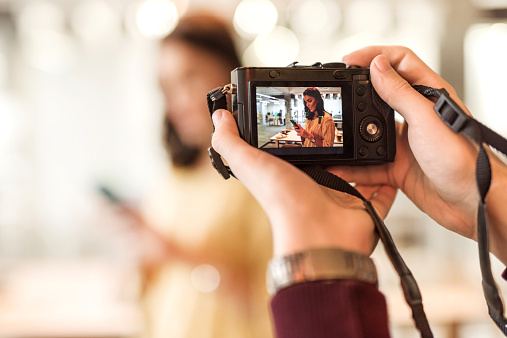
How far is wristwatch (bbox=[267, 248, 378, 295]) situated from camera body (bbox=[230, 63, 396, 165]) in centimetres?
27

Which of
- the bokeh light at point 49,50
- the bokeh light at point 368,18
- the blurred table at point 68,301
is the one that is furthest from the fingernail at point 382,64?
the bokeh light at point 49,50

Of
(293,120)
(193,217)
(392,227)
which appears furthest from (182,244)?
(392,227)

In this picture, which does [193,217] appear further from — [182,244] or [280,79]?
[280,79]

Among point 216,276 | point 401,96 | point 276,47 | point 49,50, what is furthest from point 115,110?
point 401,96

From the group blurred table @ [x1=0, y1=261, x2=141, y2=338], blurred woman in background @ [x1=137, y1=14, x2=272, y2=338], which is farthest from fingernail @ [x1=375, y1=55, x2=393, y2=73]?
blurred table @ [x1=0, y1=261, x2=141, y2=338]

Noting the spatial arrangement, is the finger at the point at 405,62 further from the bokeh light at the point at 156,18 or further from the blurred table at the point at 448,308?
the blurred table at the point at 448,308

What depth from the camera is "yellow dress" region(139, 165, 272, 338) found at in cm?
126

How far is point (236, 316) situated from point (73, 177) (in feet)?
3.24

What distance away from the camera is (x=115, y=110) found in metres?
1.79

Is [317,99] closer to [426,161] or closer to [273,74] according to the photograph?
[273,74]

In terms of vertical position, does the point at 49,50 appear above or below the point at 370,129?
above

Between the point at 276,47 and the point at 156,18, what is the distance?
516 mm

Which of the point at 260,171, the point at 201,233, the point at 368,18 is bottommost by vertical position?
the point at 201,233

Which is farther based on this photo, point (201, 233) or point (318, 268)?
point (201, 233)
